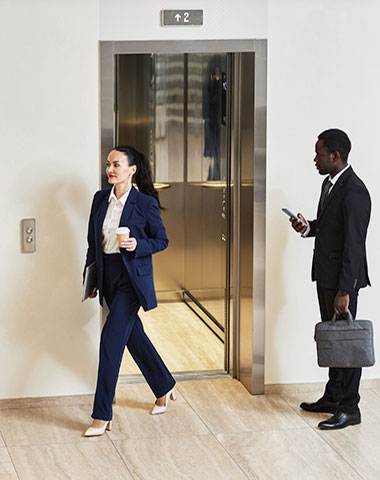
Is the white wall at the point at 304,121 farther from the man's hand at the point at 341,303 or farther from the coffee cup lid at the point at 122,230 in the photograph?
the coffee cup lid at the point at 122,230

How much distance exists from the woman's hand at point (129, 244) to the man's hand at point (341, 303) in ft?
3.77

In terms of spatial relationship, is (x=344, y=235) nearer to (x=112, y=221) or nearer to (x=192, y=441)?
(x=112, y=221)

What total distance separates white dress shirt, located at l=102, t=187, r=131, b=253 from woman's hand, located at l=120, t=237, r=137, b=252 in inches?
7.3

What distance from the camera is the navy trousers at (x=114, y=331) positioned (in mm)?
4648

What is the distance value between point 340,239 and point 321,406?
3.47 feet

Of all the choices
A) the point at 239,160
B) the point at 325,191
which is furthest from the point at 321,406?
the point at 239,160

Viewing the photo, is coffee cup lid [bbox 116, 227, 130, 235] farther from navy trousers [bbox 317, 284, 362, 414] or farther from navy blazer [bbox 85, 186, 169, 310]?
navy trousers [bbox 317, 284, 362, 414]

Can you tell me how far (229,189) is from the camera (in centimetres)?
559

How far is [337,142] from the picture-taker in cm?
468

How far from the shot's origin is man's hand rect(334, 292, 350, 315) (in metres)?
4.57

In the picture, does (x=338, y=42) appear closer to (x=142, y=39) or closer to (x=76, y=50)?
(x=142, y=39)

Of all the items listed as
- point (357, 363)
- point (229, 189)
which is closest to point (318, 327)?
point (357, 363)

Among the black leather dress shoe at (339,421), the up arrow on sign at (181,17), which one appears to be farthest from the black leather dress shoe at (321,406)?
the up arrow on sign at (181,17)

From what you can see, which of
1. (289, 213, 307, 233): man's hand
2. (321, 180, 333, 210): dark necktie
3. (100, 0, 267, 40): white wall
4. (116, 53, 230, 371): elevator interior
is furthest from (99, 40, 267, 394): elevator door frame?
(116, 53, 230, 371): elevator interior
